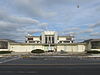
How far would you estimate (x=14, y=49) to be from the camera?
76.1 meters
